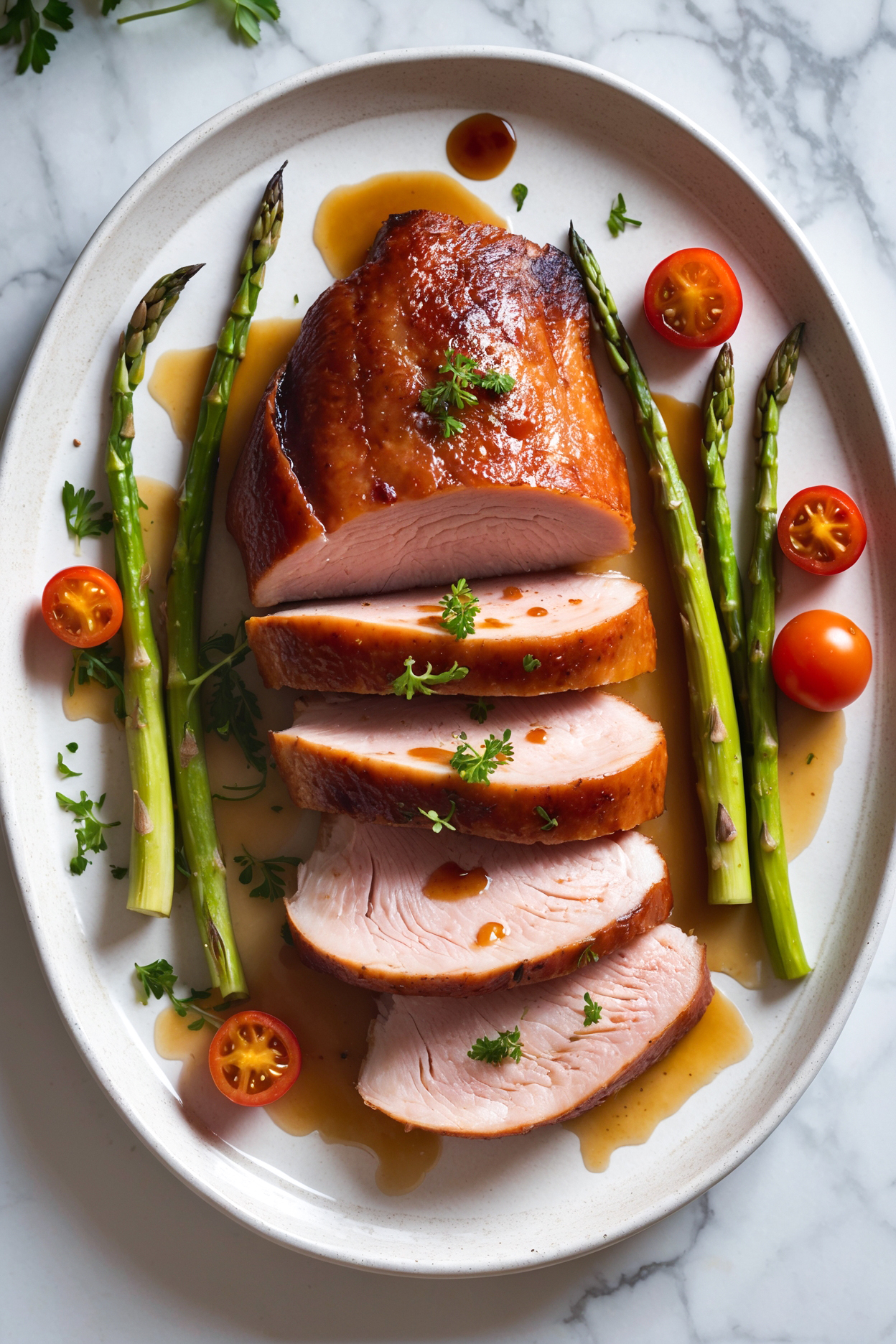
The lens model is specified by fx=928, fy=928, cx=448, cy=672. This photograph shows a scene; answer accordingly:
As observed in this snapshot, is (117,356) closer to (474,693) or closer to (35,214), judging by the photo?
(35,214)

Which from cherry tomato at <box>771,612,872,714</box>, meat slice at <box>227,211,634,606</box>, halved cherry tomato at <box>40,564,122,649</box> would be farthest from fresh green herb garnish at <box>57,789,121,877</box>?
cherry tomato at <box>771,612,872,714</box>

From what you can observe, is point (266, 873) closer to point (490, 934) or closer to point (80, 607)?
point (490, 934)

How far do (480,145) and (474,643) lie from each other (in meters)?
2.11

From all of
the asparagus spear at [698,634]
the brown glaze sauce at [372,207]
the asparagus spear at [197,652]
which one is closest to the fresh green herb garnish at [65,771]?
the asparagus spear at [197,652]

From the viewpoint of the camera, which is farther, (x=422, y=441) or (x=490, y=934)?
(x=490, y=934)

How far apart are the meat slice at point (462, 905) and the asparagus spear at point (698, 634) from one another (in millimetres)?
313

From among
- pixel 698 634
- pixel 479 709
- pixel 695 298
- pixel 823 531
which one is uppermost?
pixel 695 298

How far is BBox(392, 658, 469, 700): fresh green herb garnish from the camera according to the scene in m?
3.06

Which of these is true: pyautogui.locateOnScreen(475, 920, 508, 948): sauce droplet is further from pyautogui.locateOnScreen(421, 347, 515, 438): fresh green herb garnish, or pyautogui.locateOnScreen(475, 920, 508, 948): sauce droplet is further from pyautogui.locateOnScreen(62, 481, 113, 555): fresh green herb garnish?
pyautogui.locateOnScreen(62, 481, 113, 555): fresh green herb garnish

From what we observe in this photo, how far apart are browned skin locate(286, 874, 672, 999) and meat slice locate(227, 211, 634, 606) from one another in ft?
4.33

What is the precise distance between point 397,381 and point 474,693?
1093 mm

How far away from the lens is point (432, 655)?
3.12 metres

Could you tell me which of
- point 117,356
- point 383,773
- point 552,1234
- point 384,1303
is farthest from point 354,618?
point 384,1303

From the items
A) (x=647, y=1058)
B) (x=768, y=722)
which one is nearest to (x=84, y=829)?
(x=647, y=1058)
